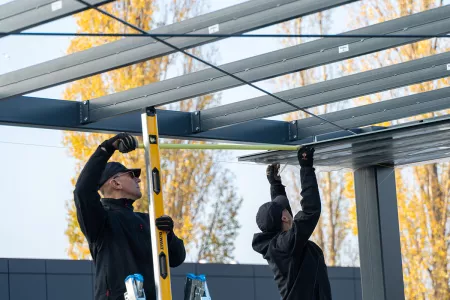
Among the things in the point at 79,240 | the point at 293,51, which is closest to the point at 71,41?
the point at 79,240

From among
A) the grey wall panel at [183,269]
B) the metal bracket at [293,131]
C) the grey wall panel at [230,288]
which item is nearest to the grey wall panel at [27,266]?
the grey wall panel at [183,269]

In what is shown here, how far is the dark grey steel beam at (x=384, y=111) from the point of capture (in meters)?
8.53

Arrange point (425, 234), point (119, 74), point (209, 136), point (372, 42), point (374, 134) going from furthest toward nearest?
point (425, 234) → point (119, 74) → point (209, 136) → point (374, 134) → point (372, 42)

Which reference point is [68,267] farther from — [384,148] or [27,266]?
[384,148]

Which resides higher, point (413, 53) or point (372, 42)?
point (413, 53)

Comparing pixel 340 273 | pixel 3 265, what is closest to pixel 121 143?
pixel 3 265

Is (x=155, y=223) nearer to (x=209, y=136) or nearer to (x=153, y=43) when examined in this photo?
(x=153, y=43)

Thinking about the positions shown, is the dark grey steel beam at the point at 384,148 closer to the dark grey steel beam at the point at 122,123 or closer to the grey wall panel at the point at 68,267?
the dark grey steel beam at the point at 122,123

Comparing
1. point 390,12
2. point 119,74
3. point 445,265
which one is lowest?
point 445,265

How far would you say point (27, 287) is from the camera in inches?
471

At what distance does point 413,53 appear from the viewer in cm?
A: 2230

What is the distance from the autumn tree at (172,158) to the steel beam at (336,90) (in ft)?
37.8

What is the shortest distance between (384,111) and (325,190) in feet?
55.3

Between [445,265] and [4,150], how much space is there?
36.4ft
